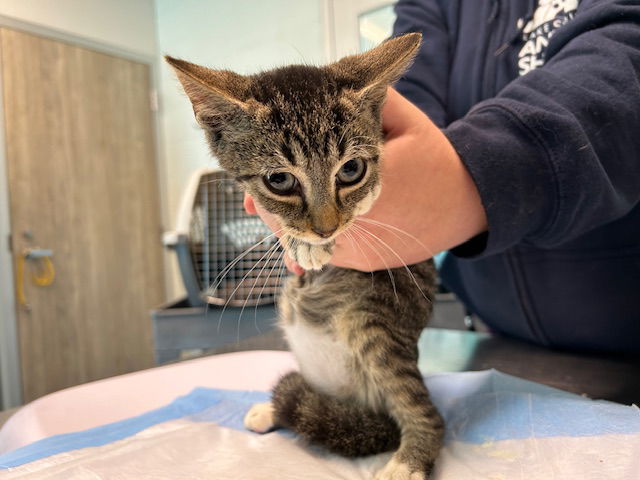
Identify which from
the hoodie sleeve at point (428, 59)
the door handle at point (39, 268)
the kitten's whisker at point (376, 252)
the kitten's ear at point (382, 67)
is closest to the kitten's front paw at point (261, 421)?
the kitten's whisker at point (376, 252)

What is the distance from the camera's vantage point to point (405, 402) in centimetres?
71

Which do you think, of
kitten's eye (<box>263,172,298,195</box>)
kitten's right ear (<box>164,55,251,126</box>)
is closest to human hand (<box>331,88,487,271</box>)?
kitten's eye (<box>263,172,298,195</box>)

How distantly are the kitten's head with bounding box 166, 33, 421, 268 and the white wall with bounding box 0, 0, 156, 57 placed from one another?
1431 millimetres

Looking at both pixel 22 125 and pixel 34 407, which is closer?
pixel 34 407

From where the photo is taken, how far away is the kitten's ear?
65cm

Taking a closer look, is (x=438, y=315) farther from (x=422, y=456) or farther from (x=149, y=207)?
(x=149, y=207)

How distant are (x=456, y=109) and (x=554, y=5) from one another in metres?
0.27

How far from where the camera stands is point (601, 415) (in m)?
0.68

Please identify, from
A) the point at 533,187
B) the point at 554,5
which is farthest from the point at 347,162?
the point at 554,5

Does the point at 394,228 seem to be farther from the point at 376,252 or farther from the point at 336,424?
the point at 336,424

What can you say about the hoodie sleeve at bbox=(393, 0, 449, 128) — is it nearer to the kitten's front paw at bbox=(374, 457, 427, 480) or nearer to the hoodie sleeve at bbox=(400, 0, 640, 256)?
the hoodie sleeve at bbox=(400, 0, 640, 256)

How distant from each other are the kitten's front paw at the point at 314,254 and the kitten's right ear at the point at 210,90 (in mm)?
225

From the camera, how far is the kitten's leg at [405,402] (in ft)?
2.13

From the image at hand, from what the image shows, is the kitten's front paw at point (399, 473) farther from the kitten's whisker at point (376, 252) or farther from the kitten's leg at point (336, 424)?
the kitten's whisker at point (376, 252)
